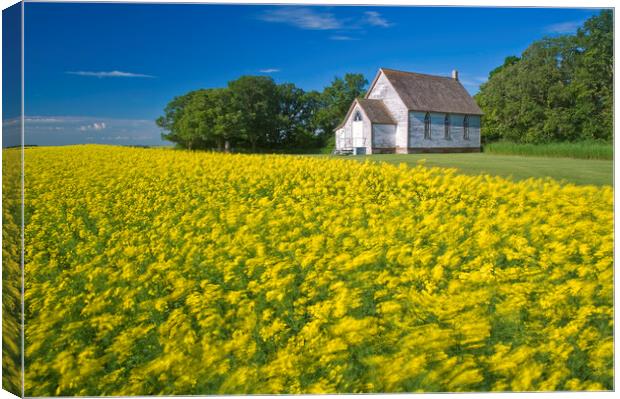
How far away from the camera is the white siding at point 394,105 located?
5055mm

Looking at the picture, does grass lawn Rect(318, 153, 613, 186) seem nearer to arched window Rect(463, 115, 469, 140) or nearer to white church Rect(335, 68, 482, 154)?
white church Rect(335, 68, 482, 154)

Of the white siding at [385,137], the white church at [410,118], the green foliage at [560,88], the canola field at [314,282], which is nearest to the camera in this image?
the canola field at [314,282]

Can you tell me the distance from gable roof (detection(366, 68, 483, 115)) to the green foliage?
0.18 m

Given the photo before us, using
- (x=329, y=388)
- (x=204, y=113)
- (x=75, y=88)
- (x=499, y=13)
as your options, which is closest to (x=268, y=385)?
(x=329, y=388)

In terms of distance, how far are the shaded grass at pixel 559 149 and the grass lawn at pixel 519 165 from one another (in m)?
0.05

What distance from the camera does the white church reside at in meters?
5.05

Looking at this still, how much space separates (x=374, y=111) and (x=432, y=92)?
612mm

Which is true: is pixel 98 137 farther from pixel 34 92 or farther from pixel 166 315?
pixel 166 315

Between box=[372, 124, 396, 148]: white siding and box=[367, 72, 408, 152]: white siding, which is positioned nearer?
box=[367, 72, 408, 152]: white siding

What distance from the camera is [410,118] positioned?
5.53 m

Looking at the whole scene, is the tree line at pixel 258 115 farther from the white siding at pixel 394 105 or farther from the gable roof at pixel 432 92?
the gable roof at pixel 432 92

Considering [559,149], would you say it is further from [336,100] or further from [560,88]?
[336,100]

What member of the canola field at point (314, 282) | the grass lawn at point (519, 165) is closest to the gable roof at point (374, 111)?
the grass lawn at point (519, 165)

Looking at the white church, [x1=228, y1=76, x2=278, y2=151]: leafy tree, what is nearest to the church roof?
the white church
